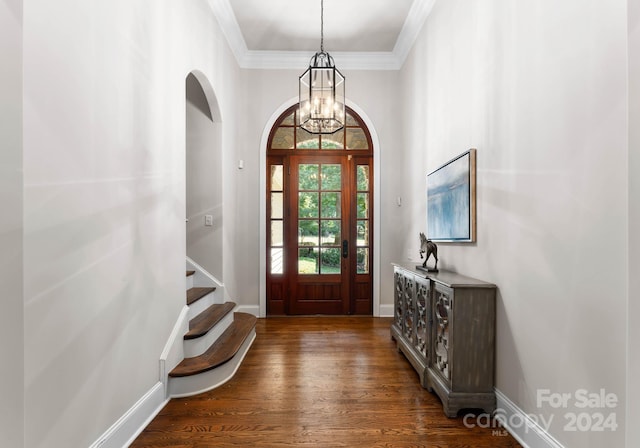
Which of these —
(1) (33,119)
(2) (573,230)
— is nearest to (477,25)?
(2) (573,230)

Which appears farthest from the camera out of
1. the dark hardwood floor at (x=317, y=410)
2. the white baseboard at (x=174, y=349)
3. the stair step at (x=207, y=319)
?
the stair step at (x=207, y=319)

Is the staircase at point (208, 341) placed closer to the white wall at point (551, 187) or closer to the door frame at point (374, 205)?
the door frame at point (374, 205)

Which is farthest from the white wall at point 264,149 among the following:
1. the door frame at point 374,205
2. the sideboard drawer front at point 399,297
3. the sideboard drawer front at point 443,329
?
the sideboard drawer front at point 443,329

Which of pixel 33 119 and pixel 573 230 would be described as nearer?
pixel 33 119

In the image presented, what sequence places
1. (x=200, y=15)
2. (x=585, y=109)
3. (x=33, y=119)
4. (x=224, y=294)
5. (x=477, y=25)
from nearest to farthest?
(x=33, y=119) → (x=585, y=109) → (x=477, y=25) → (x=200, y=15) → (x=224, y=294)

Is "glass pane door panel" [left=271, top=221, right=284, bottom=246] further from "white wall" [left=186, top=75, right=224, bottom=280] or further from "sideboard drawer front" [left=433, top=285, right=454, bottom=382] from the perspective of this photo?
"sideboard drawer front" [left=433, top=285, right=454, bottom=382]

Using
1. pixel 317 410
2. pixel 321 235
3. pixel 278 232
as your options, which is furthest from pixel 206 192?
pixel 317 410

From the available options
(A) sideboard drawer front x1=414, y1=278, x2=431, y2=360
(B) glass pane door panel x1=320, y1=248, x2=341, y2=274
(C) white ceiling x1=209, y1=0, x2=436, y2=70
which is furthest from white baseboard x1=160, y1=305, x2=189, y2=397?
(C) white ceiling x1=209, y1=0, x2=436, y2=70

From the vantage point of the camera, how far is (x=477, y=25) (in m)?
2.42

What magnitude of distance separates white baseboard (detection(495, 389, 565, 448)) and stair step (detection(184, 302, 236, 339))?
2121 millimetres

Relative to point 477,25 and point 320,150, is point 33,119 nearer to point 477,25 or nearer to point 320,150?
point 477,25

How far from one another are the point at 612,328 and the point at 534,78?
1253 mm

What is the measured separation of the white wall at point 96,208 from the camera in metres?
1.30

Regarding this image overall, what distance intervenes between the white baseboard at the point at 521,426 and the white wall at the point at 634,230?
2.57 feet
